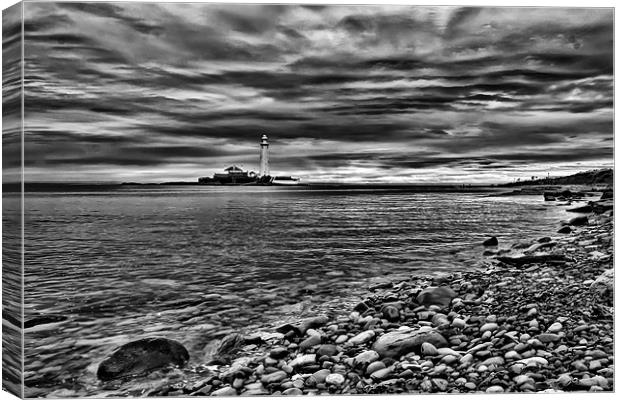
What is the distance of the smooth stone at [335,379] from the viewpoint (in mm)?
6082

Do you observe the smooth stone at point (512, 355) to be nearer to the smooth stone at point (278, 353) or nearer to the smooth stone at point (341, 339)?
the smooth stone at point (341, 339)

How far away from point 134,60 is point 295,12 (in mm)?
1258

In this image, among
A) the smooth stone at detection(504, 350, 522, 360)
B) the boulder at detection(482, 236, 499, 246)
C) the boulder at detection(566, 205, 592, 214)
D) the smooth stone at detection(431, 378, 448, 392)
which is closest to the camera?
the smooth stone at detection(431, 378, 448, 392)

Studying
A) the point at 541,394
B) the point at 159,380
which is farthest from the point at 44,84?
the point at 541,394

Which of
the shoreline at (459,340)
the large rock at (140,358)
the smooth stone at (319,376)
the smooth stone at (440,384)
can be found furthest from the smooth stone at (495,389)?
the large rock at (140,358)

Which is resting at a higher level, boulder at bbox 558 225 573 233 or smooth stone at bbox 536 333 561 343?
boulder at bbox 558 225 573 233

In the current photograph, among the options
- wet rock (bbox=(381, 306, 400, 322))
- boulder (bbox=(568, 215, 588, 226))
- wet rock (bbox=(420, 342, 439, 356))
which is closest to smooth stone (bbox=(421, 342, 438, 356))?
wet rock (bbox=(420, 342, 439, 356))

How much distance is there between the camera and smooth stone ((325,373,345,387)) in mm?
6082

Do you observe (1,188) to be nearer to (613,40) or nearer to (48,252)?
(48,252)

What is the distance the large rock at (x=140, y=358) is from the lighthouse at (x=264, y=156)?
1.50 m

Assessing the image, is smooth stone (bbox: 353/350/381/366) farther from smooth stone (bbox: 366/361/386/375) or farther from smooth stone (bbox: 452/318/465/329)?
smooth stone (bbox: 452/318/465/329)

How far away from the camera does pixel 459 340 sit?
626cm

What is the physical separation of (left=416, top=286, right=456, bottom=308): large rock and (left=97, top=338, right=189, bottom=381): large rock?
1904 mm

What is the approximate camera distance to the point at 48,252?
590 centimetres
